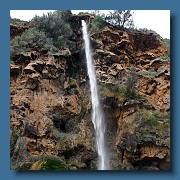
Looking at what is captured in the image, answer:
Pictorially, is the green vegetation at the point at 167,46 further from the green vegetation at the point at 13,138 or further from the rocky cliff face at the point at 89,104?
the green vegetation at the point at 13,138

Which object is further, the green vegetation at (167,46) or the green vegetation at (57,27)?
the green vegetation at (57,27)

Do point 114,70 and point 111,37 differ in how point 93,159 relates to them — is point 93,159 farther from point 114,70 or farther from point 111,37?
point 111,37

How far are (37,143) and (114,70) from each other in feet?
3.58

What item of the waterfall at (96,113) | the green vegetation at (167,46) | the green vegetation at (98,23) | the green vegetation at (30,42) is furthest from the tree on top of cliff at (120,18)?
the green vegetation at (30,42)

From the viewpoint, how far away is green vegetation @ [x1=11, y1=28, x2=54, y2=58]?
4831 millimetres

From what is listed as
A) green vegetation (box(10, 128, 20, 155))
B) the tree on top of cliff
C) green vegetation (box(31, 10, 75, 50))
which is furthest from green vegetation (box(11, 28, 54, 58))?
green vegetation (box(10, 128, 20, 155))

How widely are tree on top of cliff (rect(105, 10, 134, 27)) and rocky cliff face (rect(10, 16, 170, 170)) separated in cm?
9

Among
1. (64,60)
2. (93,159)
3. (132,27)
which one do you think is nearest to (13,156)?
(93,159)

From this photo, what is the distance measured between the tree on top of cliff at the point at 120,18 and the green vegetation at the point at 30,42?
0.67m

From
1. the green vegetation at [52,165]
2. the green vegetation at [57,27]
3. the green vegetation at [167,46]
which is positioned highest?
the green vegetation at [57,27]

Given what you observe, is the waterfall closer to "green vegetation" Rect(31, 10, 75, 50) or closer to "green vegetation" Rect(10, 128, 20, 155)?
"green vegetation" Rect(31, 10, 75, 50)

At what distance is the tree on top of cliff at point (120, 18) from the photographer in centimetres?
476

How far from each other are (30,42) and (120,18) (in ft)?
3.19

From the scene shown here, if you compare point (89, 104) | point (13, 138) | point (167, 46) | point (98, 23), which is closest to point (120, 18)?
point (98, 23)
